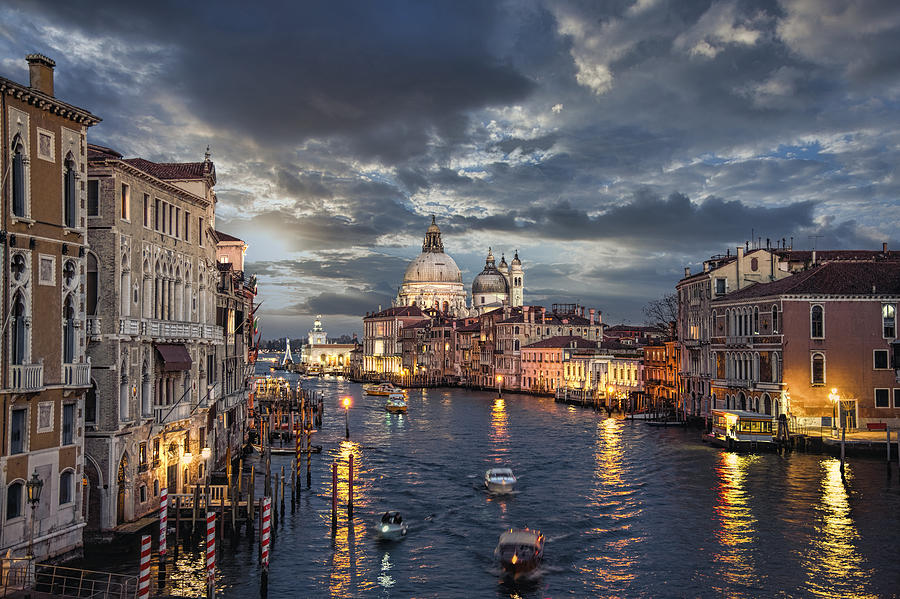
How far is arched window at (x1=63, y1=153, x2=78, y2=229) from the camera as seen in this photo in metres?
18.6

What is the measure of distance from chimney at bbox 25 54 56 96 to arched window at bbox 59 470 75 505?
26.1 feet

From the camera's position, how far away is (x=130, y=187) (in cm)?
2178

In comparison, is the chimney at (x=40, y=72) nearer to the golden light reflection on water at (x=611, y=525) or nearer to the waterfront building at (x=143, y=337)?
the waterfront building at (x=143, y=337)

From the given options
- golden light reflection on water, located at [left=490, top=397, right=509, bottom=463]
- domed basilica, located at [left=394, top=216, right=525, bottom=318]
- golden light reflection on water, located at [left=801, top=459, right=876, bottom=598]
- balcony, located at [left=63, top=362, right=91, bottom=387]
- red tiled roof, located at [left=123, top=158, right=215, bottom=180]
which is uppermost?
domed basilica, located at [left=394, top=216, right=525, bottom=318]

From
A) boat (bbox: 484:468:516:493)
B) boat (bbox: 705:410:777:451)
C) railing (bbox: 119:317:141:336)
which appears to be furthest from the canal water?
railing (bbox: 119:317:141:336)

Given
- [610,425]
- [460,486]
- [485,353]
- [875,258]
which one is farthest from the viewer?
[485,353]

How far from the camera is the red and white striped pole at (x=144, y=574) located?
16719mm

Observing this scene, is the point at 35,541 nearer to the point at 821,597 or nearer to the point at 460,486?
the point at 821,597

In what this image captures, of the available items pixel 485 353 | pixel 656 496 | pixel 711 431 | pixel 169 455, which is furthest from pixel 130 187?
pixel 485 353

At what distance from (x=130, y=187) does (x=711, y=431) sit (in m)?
34.9

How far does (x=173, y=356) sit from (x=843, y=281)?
3178 cm

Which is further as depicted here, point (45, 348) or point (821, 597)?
point (821, 597)

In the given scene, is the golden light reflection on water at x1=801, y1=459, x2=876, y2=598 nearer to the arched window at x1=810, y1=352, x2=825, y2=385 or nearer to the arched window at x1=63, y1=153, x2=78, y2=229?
the arched window at x1=810, y1=352, x2=825, y2=385

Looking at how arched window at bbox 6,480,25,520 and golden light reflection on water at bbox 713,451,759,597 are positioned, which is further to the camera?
golden light reflection on water at bbox 713,451,759,597
